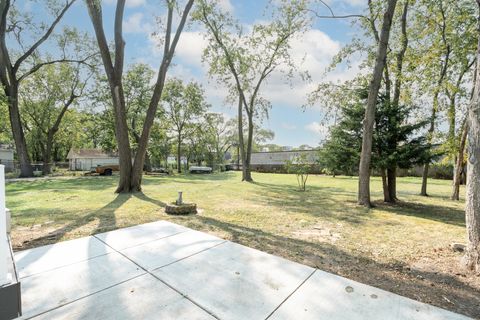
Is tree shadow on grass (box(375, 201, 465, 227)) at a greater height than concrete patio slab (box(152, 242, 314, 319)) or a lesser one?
lesser

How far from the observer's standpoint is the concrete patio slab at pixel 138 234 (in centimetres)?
344

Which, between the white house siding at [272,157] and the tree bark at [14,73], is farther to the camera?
the white house siding at [272,157]

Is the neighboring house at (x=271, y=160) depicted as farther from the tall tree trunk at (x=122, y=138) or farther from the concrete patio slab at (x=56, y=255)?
the concrete patio slab at (x=56, y=255)

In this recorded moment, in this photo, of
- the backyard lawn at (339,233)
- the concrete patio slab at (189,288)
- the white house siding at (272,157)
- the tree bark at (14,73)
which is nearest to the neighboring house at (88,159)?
the tree bark at (14,73)

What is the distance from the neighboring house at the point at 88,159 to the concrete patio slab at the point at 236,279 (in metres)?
36.6

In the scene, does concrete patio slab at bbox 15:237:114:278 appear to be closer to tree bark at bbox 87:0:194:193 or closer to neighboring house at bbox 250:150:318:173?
tree bark at bbox 87:0:194:193

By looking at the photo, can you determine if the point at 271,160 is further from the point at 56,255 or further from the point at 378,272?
the point at 56,255

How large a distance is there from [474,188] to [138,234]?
4.56 m

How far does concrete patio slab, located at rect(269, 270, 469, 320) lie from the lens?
6.18ft

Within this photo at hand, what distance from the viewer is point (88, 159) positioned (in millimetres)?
36094

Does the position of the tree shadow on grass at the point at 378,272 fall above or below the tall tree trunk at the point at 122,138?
below

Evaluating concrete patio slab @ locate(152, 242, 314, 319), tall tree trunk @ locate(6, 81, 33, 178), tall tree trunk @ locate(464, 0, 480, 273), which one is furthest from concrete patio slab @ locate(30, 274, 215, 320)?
tall tree trunk @ locate(6, 81, 33, 178)

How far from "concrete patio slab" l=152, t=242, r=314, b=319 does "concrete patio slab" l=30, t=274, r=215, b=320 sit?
12 cm

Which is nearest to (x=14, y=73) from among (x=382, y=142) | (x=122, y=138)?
(x=122, y=138)
